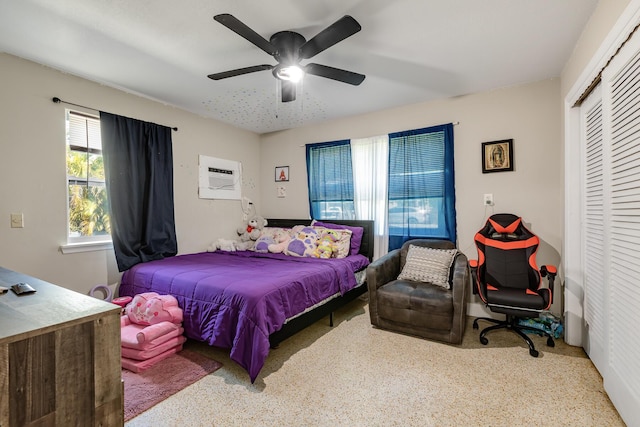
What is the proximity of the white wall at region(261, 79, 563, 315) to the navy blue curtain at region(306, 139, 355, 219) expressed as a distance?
1.46 feet

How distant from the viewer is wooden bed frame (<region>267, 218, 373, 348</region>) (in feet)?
7.33

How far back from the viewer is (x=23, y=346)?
2.67 ft

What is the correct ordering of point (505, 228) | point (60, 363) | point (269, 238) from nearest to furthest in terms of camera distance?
point (60, 363) < point (505, 228) < point (269, 238)

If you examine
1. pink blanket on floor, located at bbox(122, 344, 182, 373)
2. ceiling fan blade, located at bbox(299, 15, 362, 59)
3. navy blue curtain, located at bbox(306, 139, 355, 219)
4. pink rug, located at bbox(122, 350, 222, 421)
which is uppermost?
ceiling fan blade, located at bbox(299, 15, 362, 59)

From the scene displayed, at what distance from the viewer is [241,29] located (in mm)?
1680

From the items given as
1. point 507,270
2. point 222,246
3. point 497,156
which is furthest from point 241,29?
point 507,270

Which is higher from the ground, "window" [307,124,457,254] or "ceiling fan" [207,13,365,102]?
"ceiling fan" [207,13,365,102]

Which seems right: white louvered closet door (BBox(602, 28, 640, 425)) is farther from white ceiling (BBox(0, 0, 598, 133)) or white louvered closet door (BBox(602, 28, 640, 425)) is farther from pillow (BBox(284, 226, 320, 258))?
pillow (BBox(284, 226, 320, 258))

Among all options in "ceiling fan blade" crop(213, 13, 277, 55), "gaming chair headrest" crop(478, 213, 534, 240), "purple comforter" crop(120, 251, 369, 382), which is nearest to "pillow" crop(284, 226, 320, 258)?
"purple comforter" crop(120, 251, 369, 382)

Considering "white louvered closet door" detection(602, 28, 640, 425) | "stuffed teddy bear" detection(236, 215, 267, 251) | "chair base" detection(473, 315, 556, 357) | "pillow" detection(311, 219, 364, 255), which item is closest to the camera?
"white louvered closet door" detection(602, 28, 640, 425)

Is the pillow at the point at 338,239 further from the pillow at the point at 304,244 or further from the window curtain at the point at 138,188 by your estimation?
the window curtain at the point at 138,188

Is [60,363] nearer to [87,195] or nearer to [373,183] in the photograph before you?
Answer: [87,195]

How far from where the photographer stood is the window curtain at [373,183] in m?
3.71

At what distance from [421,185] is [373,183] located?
24.1 inches
